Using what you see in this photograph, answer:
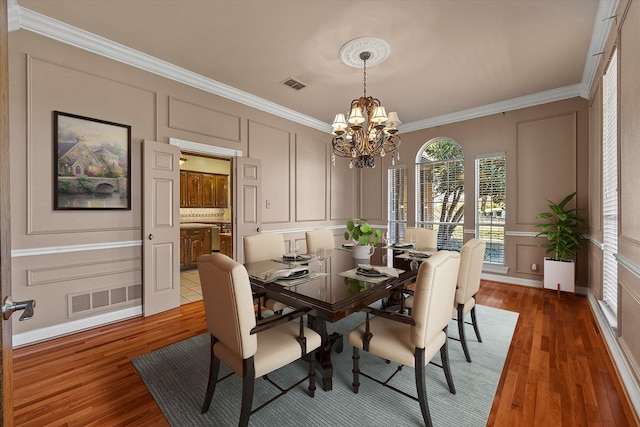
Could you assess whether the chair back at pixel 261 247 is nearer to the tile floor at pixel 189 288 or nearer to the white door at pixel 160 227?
the white door at pixel 160 227

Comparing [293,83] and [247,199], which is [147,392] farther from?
[293,83]

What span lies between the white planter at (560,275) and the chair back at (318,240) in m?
3.07

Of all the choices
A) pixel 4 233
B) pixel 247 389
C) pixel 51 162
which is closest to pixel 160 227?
pixel 51 162

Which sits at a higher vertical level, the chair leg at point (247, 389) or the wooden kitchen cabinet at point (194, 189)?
the wooden kitchen cabinet at point (194, 189)

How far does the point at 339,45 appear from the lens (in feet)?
9.73

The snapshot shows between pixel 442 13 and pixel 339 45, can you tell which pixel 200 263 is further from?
pixel 442 13

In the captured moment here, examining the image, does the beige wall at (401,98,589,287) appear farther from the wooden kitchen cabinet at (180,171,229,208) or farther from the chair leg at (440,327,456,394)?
the wooden kitchen cabinet at (180,171,229,208)

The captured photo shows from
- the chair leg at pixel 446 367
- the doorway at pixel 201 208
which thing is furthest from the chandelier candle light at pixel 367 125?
the doorway at pixel 201 208

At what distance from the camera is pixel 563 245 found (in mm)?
3844

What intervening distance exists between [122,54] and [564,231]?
19.1 ft

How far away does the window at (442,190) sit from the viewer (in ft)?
16.9

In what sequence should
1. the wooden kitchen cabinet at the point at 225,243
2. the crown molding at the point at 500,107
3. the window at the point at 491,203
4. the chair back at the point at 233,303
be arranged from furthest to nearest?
the wooden kitchen cabinet at the point at 225,243 < the window at the point at 491,203 < the crown molding at the point at 500,107 < the chair back at the point at 233,303

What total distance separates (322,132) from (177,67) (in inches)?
113

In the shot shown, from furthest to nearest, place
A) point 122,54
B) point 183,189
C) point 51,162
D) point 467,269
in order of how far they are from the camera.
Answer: point 183,189 < point 122,54 < point 51,162 < point 467,269
